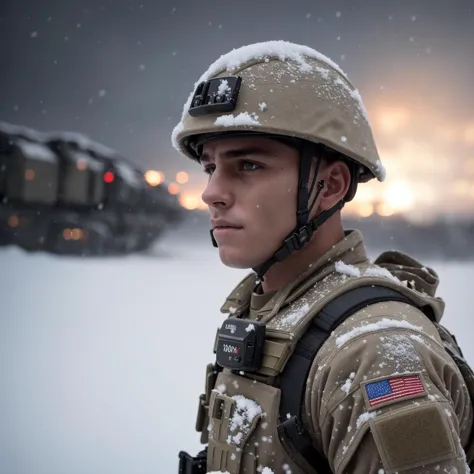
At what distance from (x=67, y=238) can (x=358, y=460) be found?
15236 millimetres

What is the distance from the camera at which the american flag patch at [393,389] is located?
128 centimetres

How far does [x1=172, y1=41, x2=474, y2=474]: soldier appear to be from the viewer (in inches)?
51.3

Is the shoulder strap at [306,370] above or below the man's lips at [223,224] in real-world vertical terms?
below

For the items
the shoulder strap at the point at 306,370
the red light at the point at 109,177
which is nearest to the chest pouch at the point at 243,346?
the shoulder strap at the point at 306,370

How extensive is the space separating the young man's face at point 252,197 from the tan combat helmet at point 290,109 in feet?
0.12

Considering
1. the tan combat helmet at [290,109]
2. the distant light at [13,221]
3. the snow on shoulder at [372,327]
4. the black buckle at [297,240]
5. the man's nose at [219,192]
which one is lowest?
the snow on shoulder at [372,327]

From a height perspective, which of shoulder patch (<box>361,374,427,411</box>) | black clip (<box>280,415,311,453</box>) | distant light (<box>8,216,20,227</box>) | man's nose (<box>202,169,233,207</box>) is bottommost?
black clip (<box>280,415,311,453</box>)

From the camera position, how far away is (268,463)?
149 centimetres

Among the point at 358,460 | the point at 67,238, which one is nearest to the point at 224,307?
the point at 358,460

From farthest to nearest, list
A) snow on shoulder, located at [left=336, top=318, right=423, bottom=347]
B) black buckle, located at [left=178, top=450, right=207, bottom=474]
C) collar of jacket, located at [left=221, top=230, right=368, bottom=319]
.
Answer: black buckle, located at [left=178, top=450, right=207, bottom=474]
collar of jacket, located at [left=221, top=230, right=368, bottom=319]
snow on shoulder, located at [left=336, top=318, right=423, bottom=347]

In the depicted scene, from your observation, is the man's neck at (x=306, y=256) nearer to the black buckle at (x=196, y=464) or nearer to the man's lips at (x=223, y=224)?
the man's lips at (x=223, y=224)

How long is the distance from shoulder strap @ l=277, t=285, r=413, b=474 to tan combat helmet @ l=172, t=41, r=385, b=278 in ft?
1.06

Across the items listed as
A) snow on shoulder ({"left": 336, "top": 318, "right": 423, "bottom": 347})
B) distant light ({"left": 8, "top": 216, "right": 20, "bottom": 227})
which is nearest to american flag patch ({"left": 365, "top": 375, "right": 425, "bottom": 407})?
snow on shoulder ({"left": 336, "top": 318, "right": 423, "bottom": 347})

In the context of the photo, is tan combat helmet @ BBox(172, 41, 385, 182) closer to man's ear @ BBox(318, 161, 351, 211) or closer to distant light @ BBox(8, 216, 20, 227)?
man's ear @ BBox(318, 161, 351, 211)
